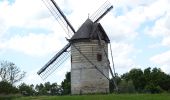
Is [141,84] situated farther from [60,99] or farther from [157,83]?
[60,99]

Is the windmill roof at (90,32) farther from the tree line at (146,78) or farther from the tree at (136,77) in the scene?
the tree at (136,77)

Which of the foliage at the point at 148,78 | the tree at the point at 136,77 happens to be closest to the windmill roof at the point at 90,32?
the foliage at the point at 148,78

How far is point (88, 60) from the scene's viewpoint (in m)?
48.0

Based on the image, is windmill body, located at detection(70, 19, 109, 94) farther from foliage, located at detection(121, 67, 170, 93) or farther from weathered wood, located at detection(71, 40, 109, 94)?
foliage, located at detection(121, 67, 170, 93)

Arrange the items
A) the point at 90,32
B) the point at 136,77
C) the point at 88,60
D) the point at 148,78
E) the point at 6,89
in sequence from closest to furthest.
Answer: the point at 88,60, the point at 90,32, the point at 6,89, the point at 148,78, the point at 136,77

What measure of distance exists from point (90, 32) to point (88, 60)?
115 inches

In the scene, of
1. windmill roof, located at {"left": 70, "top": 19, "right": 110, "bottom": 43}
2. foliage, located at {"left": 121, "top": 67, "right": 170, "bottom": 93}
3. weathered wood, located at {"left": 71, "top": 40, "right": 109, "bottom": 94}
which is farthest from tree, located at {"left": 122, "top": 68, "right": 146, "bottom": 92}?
weathered wood, located at {"left": 71, "top": 40, "right": 109, "bottom": 94}

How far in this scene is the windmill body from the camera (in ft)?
157

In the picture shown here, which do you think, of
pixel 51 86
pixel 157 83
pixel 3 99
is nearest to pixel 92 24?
pixel 3 99

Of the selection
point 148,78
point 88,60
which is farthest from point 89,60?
point 148,78

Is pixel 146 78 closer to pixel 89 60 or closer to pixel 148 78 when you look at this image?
pixel 148 78

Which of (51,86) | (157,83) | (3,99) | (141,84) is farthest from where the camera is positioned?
(51,86)

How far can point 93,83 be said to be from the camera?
157 feet

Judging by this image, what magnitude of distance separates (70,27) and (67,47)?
217 cm
